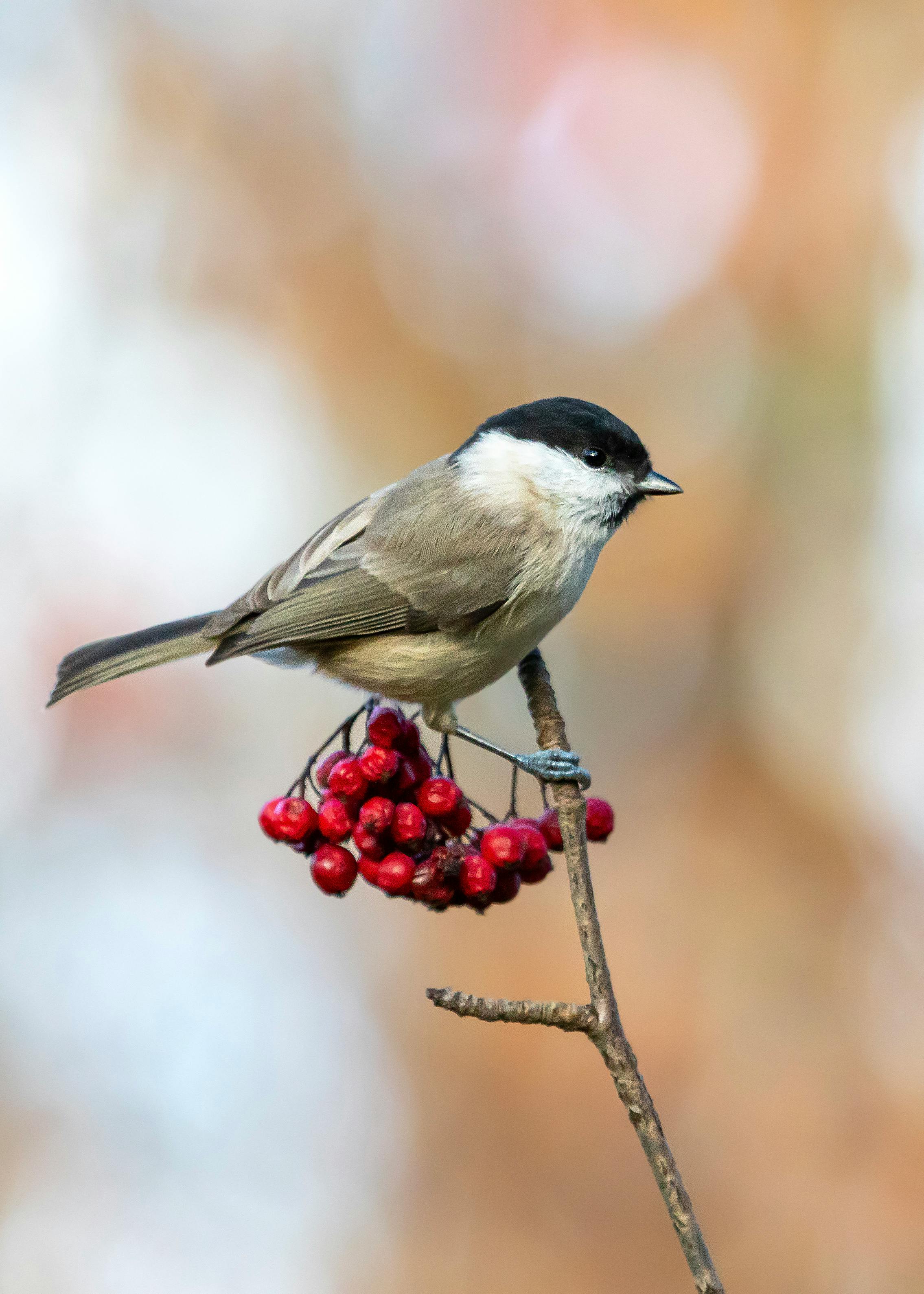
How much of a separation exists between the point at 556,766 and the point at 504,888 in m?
0.18

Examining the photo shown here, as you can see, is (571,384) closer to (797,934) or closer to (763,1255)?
(797,934)

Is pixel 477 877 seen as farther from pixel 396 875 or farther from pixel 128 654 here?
pixel 128 654

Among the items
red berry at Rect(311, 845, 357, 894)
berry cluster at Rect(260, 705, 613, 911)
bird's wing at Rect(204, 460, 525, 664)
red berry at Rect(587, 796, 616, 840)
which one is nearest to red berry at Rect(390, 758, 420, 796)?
berry cluster at Rect(260, 705, 613, 911)

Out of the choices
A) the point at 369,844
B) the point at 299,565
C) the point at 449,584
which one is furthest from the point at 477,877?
the point at 299,565

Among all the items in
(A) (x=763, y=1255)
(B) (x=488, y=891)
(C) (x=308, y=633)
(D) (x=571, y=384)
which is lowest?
(A) (x=763, y=1255)

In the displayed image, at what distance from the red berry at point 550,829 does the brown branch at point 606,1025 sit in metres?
0.31

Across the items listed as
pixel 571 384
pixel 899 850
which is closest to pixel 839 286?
pixel 571 384

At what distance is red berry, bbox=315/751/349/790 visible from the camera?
4.78ft

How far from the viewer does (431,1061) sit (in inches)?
145

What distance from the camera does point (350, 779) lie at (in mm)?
1366

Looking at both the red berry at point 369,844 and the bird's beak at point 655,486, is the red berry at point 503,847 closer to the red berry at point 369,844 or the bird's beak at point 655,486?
the red berry at point 369,844

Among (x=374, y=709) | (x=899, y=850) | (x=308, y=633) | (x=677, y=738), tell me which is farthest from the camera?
(x=677, y=738)

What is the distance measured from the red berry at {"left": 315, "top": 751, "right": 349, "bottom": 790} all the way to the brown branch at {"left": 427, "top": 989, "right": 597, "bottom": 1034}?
527 mm

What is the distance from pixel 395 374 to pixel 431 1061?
2.64 metres
